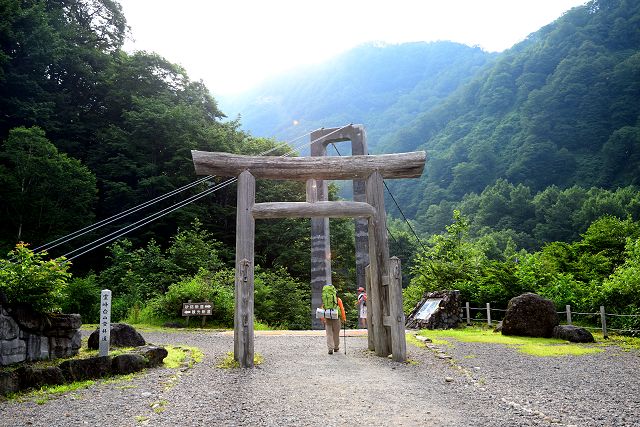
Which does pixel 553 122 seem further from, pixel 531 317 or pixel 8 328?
pixel 8 328

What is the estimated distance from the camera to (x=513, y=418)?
15.8 ft

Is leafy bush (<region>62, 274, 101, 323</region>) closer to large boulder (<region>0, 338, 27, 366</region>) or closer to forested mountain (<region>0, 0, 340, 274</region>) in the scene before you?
forested mountain (<region>0, 0, 340, 274</region>)

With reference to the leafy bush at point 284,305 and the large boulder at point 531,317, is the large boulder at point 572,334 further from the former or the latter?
the leafy bush at point 284,305

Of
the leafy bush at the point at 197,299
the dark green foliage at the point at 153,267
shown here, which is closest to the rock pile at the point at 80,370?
the leafy bush at the point at 197,299

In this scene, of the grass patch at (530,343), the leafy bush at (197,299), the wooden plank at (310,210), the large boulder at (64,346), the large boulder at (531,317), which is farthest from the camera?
the leafy bush at (197,299)

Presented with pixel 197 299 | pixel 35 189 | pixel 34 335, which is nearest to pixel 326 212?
pixel 34 335

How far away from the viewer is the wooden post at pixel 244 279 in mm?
8156

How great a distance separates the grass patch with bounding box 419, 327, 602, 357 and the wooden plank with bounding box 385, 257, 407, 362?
297 cm

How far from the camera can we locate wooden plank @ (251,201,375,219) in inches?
355

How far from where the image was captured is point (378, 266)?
9.32 meters

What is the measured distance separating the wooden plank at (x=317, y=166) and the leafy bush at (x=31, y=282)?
10.6 ft

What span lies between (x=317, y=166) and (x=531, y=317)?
7.27 metres

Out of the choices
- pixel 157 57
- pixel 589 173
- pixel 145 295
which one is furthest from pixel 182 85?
pixel 589 173

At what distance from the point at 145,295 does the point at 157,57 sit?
1674 cm
